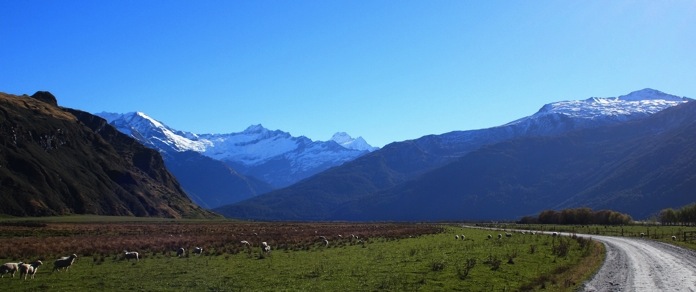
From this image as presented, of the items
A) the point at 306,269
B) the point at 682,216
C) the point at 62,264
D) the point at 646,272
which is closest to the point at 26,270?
the point at 62,264

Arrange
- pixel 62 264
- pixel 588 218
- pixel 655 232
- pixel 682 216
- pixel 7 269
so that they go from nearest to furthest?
1. pixel 7 269
2. pixel 62 264
3. pixel 655 232
4. pixel 682 216
5. pixel 588 218

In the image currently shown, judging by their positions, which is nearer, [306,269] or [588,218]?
[306,269]

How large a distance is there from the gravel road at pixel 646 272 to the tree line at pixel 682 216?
365 ft

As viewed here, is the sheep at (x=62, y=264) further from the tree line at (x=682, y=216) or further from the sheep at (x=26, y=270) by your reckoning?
the tree line at (x=682, y=216)

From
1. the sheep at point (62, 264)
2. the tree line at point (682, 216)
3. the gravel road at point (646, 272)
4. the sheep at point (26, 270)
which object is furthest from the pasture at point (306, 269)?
the tree line at point (682, 216)

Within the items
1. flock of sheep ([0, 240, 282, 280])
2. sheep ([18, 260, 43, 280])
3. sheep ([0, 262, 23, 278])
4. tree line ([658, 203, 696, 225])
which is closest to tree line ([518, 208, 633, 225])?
tree line ([658, 203, 696, 225])

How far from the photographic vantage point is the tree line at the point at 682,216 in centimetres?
14064

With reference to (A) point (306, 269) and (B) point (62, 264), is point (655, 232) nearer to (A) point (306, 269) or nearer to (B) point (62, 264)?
(A) point (306, 269)

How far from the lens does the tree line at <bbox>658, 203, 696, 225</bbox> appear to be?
14064cm

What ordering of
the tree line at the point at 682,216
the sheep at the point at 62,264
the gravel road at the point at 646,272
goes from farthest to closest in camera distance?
the tree line at the point at 682,216 < the sheep at the point at 62,264 < the gravel road at the point at 646,272

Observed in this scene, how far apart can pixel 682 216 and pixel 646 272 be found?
133238 millimetres

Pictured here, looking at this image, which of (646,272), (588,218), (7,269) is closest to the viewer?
(7,269)

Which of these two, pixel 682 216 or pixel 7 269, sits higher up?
pixel 682 216

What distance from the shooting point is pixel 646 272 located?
111 ft
